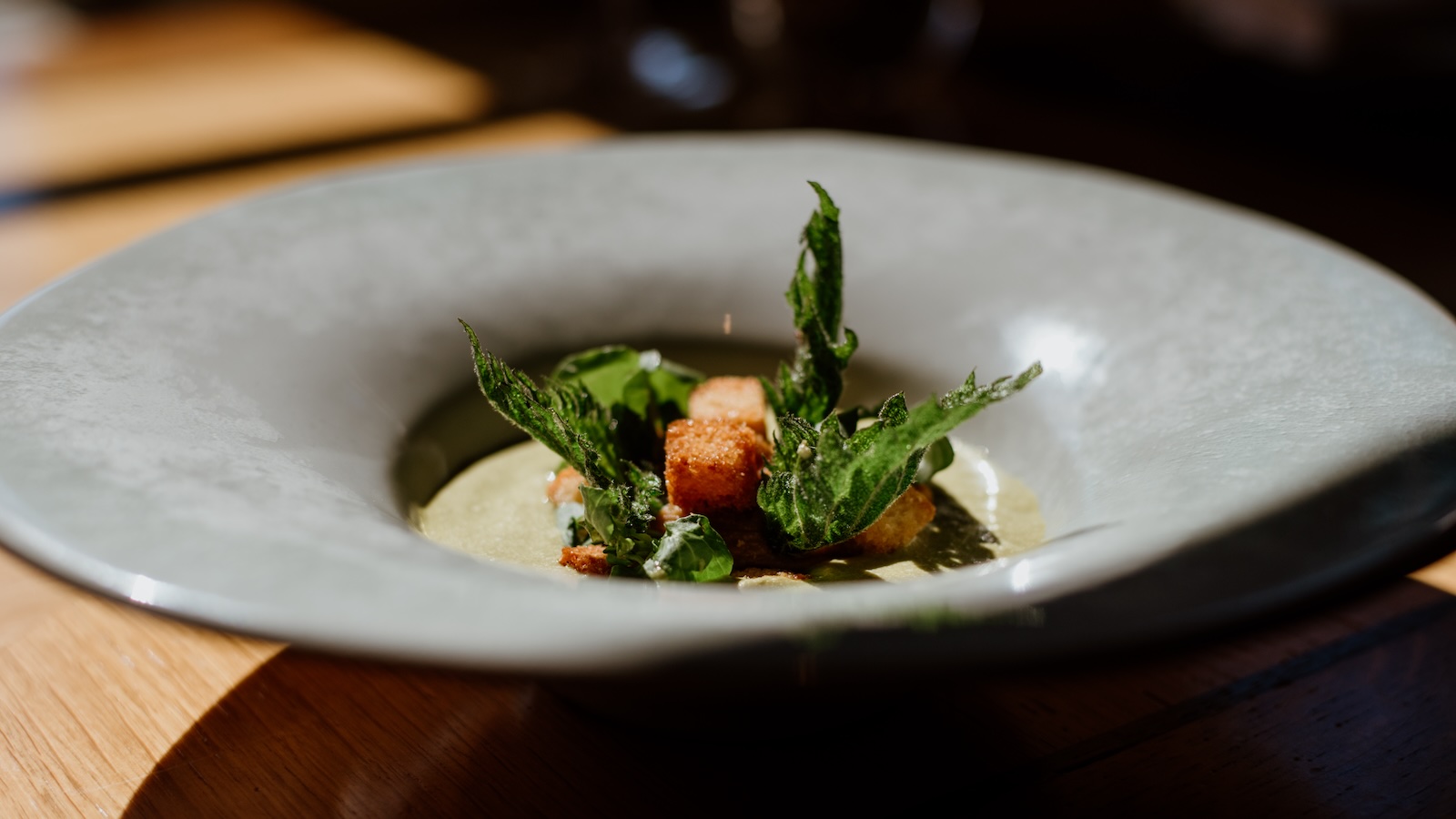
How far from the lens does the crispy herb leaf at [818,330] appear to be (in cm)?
76

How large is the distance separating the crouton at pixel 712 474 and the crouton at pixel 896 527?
0.22ft

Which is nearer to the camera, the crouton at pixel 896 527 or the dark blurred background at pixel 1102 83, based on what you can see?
the crouton at pixel 896 527

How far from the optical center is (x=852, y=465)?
609 mm

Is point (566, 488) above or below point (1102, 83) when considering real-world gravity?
below

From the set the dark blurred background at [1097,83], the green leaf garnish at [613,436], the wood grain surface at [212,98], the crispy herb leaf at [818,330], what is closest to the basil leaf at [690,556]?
the green leaf garnish at [613,436]

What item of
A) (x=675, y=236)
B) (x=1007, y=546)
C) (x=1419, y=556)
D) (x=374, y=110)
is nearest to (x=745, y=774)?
(x=1007, y=546)

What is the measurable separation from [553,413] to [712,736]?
19 cm

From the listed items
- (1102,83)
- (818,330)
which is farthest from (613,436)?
(1102,83)

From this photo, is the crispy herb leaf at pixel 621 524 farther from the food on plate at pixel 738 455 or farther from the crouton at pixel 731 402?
the crouton at pixel 731 402

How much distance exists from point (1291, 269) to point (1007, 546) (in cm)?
30

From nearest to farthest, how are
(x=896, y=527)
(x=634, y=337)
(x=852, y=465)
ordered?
(x=852, y=465)
(x=896, y=527)
(x=634, y=337)

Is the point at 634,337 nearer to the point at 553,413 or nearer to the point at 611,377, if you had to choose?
the point at 611,377

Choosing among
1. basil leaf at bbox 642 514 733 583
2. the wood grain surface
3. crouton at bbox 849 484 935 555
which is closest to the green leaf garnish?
basil leaf at bbox 642 514 733 583

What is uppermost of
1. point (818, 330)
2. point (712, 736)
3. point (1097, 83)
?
point (1097, 83)
